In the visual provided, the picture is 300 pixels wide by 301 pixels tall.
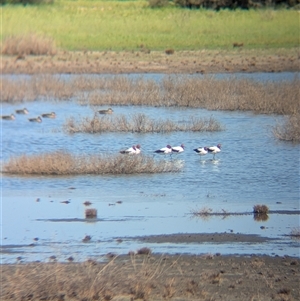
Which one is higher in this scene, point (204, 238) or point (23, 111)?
point (204, 238)

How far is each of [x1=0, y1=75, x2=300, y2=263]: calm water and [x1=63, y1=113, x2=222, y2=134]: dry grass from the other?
7.7 inches

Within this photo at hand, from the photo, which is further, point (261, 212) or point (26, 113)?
point (26, 113)

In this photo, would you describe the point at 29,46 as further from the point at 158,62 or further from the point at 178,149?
the point at 178,149

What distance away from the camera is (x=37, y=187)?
1470 centimetres

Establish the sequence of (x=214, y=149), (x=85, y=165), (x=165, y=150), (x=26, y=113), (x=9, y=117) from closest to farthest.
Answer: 1. (x=85, y=165)
2. (x=214, y=149)
3. (x=165, y=150)
4. (x=9, y=117)
5. (x=26, y=113)

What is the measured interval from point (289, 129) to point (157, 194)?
3.91 meters

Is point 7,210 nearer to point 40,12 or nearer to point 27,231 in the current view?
point 27,231

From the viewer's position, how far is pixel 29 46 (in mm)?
33781

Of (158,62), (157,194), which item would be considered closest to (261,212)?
(157,194)

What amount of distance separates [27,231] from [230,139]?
7966 millimetres

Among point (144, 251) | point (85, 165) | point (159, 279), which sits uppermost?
point (159, 279)

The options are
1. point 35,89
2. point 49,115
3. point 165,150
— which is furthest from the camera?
point 35,89

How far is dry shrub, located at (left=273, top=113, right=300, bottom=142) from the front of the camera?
16359 mm

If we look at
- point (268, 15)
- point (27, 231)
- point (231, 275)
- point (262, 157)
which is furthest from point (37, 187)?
point (268, 15)
